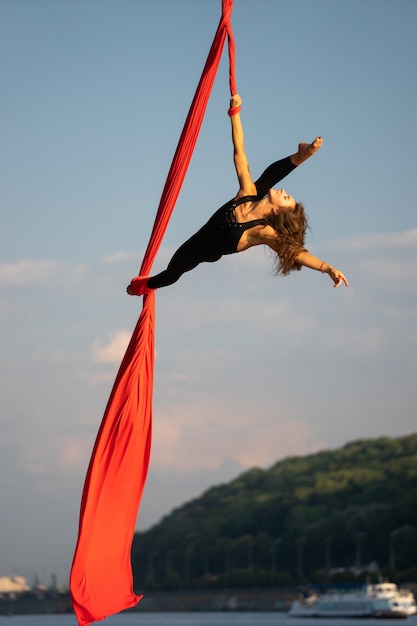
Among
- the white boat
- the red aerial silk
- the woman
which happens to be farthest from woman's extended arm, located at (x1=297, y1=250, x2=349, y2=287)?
the white boat

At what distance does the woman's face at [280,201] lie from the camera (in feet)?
22.0

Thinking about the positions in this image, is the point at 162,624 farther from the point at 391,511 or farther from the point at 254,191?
the point at 254,191

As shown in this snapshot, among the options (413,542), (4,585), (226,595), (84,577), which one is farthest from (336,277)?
(4,585)

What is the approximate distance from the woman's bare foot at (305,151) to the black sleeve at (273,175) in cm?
6

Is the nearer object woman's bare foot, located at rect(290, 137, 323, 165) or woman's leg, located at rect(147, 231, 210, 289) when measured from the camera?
woman's bare foot, located at rect(290, 137, 323, 165)

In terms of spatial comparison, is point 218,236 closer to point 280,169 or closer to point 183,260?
point 183,260

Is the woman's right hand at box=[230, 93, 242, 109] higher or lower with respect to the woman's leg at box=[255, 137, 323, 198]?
higher

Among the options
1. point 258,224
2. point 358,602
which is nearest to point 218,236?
point 258,224

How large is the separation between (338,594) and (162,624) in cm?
1527

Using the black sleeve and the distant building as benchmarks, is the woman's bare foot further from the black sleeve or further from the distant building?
the distant building

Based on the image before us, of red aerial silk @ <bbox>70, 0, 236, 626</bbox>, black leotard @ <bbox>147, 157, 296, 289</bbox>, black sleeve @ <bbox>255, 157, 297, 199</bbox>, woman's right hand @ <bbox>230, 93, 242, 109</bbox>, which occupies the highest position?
woman's right hand @ <bbox>230, 93, 242, 109</bbox>

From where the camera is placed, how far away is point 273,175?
6.86m

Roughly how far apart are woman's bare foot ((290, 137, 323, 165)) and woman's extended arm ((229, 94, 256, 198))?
0.95ft

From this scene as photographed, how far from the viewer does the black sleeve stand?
6828 millimetres
